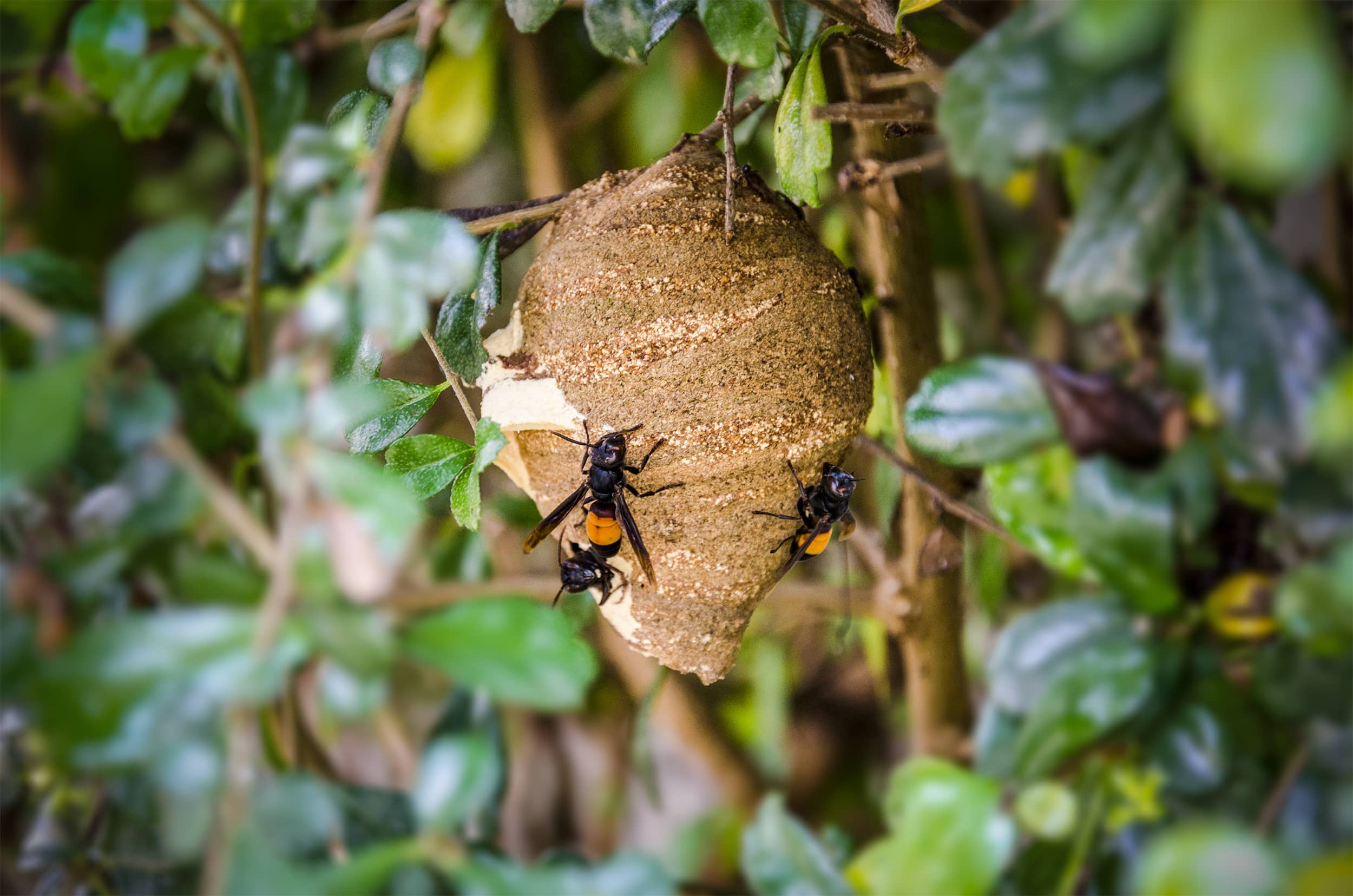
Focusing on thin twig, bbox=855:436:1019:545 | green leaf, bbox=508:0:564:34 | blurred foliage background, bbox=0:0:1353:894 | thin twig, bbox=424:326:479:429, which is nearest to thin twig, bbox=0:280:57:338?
blurred foliage background, bbox=0:0:1353:894

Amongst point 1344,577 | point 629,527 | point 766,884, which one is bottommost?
point 766,884

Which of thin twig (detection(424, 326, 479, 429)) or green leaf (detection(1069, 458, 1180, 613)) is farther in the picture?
thin twig (detection(424, 326, 479, 429))

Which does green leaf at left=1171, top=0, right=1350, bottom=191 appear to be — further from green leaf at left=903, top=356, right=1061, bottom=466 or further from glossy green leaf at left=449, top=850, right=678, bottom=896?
glossy green leaf at left=449, top=850, right=678, bottom=896

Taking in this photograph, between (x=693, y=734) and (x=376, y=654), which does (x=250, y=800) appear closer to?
(x=376, y=654)

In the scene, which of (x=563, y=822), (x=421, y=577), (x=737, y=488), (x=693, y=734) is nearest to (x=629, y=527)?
(x=737, y=488)

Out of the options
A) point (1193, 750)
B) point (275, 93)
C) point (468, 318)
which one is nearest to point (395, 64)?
point (275, 93)

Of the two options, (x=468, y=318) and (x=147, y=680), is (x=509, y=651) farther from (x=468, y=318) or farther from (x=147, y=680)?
(x=468, y=318)

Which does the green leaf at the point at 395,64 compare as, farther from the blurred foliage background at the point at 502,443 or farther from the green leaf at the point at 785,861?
the green leaf at the point at 785,861
